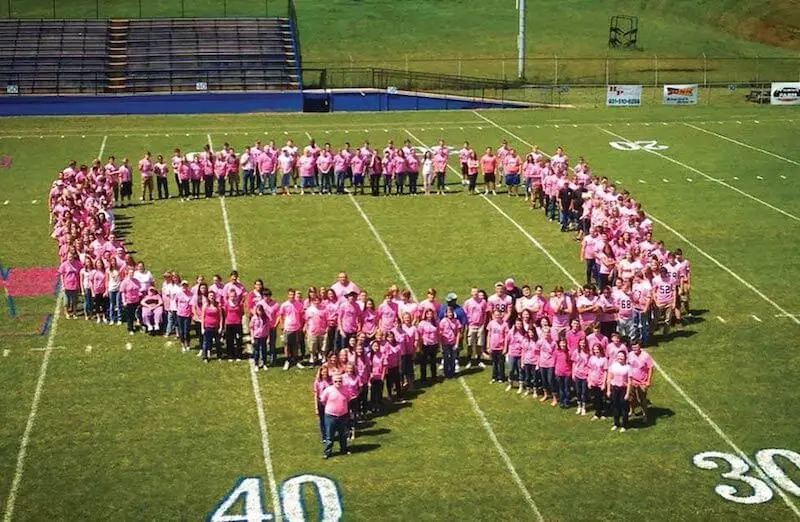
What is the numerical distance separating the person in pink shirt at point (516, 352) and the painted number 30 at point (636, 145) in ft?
77.3

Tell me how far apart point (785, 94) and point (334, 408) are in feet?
141

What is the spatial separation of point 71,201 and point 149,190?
218 inches

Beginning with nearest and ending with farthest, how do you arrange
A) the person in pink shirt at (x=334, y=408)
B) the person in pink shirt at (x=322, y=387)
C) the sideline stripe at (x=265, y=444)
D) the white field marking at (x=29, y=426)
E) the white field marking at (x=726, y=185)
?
1. the sideline stripe at (x=265, y=444)
2. the white field marking at (x=29, y=426)
3. the person in pink shirt at (x=334, y=408)
4. the person in pink shirt at (x=322, y=387)
5. the white field marking at (x=726, y=185)

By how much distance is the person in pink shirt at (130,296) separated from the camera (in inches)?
925

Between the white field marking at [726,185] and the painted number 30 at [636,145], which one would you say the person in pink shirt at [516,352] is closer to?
the white field marking at [726,185]

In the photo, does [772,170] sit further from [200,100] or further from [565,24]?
[565,24]

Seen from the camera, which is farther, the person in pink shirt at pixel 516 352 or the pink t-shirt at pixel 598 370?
the person in pink shirt at pixel 516 352

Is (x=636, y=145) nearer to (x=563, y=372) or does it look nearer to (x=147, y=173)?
(x=147, y=173)

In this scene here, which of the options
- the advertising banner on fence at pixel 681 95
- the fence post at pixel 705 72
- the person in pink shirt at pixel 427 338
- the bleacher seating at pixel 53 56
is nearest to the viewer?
the person in pink shirt at pixel 427 338

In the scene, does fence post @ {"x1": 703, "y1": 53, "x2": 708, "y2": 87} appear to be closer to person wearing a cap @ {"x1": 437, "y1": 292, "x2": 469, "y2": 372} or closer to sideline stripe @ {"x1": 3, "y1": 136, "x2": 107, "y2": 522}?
person wearing a cap @ {"x1": 437, "y1": 292, "x2": 469, "y2": 372}

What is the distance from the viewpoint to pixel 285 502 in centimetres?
1658

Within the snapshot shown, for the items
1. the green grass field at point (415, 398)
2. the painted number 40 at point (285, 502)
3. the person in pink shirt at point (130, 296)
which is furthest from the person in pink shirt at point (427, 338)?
the person in pink shirt at point (130, 296)

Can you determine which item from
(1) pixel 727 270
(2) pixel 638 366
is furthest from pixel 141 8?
(2) pixel 638 366

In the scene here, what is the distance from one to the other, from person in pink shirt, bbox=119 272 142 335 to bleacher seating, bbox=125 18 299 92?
33.6 metres
